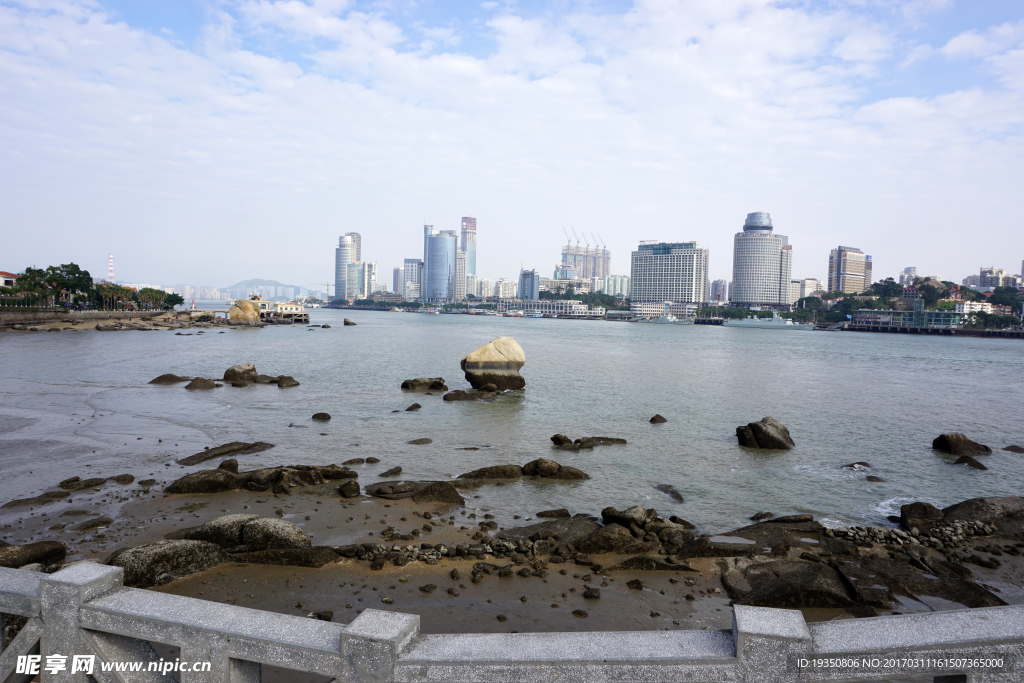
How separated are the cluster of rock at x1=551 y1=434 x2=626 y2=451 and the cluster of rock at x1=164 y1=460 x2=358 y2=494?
838cm

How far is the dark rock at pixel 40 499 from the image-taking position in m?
13.7

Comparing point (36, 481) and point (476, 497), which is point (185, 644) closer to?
point (476, 497)

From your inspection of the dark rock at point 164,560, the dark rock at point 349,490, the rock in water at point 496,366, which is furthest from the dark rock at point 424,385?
the dark rock at point 164,560

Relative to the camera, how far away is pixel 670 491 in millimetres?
16469

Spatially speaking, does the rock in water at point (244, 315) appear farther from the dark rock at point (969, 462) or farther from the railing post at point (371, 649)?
the railing post at point (371, 649)

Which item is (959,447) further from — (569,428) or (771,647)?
(771,647)

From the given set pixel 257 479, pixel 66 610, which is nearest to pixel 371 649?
pixel 66 610

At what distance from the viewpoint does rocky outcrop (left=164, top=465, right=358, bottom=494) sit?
48.7 feet

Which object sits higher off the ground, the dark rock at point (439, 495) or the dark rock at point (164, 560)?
the dark rock at point (164, 560)

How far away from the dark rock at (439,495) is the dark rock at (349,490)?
1569mm

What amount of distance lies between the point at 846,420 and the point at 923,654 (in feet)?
102

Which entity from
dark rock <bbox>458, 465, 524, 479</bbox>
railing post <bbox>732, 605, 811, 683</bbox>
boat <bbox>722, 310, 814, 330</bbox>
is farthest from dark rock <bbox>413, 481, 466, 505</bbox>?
boat <bbox>722, 310, 814, 330</bbox>

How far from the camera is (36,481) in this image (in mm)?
15570

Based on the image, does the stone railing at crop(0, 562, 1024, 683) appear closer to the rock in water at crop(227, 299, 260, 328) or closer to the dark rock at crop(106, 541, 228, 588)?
the dark rock at crop(106, 541, 228, 588)
